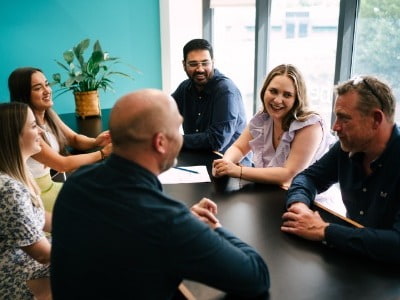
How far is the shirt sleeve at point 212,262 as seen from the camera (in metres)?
0.76

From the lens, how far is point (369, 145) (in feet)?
4.37

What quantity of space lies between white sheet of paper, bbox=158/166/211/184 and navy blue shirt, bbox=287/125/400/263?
1.40ft

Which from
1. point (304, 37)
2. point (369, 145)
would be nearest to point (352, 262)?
point (369, 145)

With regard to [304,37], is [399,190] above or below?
below

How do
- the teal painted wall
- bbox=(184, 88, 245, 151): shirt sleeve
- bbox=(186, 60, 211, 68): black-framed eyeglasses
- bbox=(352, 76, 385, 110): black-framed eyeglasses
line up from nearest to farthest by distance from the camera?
bbox=(352, 76, 385, 110): black-framed eyeglasses
bbox=(184, 88, 245, 151): shirt sleeve
bbox=(186, 60, 211, 68): black-framed eyeglasses
the teal painted wall

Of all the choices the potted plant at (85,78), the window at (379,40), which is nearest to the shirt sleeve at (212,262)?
the window at (379,40)

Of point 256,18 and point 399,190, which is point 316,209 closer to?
point 399,190

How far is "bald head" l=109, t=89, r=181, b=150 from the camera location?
2.72ft

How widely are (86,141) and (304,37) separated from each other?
1.84 metres

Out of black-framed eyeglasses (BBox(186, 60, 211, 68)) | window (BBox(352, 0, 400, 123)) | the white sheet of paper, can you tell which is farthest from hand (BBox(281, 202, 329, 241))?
black-framed eyeglasses (BBox(186, 60, 211, 68))

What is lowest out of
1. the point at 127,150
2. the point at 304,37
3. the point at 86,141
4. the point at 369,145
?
the point at 86,141

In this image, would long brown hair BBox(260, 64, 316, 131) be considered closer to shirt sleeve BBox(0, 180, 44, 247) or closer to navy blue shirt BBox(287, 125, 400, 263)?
navy blue shirt BBox(287, 125, 400, 263)

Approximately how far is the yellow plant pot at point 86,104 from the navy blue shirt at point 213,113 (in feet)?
2.67

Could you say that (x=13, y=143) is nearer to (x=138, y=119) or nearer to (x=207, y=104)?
(x=138, y=119)
